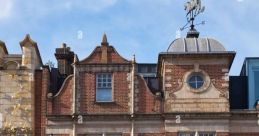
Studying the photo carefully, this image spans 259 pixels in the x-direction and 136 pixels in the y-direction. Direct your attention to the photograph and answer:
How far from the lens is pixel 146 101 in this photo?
42.5m

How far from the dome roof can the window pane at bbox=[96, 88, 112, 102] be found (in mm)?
3917

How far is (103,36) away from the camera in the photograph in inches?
1714

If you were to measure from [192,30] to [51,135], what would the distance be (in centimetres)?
994

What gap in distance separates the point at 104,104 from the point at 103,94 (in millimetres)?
577

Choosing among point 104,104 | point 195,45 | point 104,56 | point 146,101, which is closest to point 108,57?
point 104,56

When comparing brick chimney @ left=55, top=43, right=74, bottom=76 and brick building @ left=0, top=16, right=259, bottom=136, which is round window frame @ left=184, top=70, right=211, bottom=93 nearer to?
brick building @ left=0, top=16, right=259, bottom=136

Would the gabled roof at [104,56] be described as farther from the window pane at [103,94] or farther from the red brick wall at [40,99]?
the red brick wall at [40,99]

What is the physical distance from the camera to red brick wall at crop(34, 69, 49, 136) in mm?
42266

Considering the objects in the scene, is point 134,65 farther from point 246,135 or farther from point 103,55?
point 246,135

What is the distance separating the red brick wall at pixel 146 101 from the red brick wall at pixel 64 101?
355 cm

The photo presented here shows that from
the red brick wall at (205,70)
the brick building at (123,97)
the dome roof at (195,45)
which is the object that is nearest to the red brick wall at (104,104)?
the brick building at (123,97)

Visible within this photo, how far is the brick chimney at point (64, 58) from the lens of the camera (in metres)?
47.3

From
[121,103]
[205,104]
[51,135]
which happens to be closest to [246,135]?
[205,104]

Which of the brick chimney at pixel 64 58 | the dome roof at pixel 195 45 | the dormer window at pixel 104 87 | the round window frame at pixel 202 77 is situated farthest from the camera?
the brick chimney at pixel 64 58
